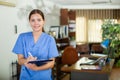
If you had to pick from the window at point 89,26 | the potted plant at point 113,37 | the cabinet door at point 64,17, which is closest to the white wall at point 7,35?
the potted plant at point 113,37

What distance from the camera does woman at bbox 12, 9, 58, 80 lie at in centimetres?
209

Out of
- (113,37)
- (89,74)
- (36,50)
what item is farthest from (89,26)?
(36,50)

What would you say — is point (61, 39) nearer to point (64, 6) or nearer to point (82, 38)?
point (64, 6)

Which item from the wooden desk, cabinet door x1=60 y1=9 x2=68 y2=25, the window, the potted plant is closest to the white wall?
the wooden desk

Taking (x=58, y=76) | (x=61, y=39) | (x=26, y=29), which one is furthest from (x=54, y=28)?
(x=26, y=29)

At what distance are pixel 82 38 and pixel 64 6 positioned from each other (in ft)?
7.46

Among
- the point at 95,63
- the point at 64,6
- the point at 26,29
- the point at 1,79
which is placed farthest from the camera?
the point at 64,6

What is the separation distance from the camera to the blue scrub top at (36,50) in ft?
6.98

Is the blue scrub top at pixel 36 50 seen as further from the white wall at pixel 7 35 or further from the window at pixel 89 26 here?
the window at pixel 89 26

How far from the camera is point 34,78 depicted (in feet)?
7.00

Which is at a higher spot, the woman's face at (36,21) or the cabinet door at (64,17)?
the cabinet door at (64,17)

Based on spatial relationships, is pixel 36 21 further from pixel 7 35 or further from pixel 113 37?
pixel 113 37

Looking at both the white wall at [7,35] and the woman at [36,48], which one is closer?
the woman at [36,48]

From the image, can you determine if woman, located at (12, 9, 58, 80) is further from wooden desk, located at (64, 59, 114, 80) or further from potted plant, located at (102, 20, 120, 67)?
potted plant, located at (102, 20, 120, 67)
